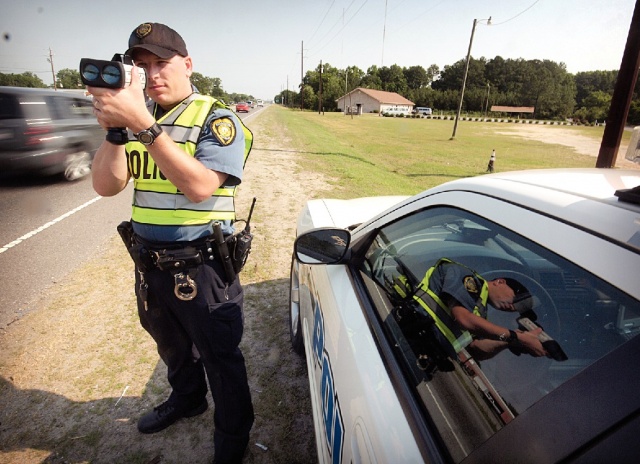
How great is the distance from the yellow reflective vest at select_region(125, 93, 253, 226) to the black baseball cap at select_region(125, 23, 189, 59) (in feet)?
0.63

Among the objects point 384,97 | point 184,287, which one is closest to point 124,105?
point 184,287

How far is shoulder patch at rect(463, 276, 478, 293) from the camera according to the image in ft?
3.38

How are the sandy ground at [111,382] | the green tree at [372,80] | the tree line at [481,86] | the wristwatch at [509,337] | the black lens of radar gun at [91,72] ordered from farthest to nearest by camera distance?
the green tree at [372,80] → the tree line at [481,86] → the sandy ground at [111,382] → the black lens of radar gun at [91,72] → the wristwatch at [509,337]

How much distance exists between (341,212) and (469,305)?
59.2 inches

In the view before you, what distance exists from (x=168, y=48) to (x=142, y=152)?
0.44 meters

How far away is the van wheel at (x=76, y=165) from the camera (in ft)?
→ 22.6

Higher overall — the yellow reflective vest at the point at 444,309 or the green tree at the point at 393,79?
the green tree at the point at 393,79

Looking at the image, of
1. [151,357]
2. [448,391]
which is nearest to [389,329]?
[448,391]

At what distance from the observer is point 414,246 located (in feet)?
4.50

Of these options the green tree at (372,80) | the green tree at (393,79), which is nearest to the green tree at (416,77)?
the green tree at (393,79)

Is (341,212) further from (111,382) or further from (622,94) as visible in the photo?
(622,94)

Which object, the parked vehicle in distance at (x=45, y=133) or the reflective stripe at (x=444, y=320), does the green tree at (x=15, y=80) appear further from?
the reflective stripe at (x=444, y=320)

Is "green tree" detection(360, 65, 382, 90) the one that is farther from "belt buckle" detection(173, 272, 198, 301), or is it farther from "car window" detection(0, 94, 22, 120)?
"belt buckle" detection(173, 272, 198, 301)

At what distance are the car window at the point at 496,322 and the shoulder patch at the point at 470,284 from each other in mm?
36
